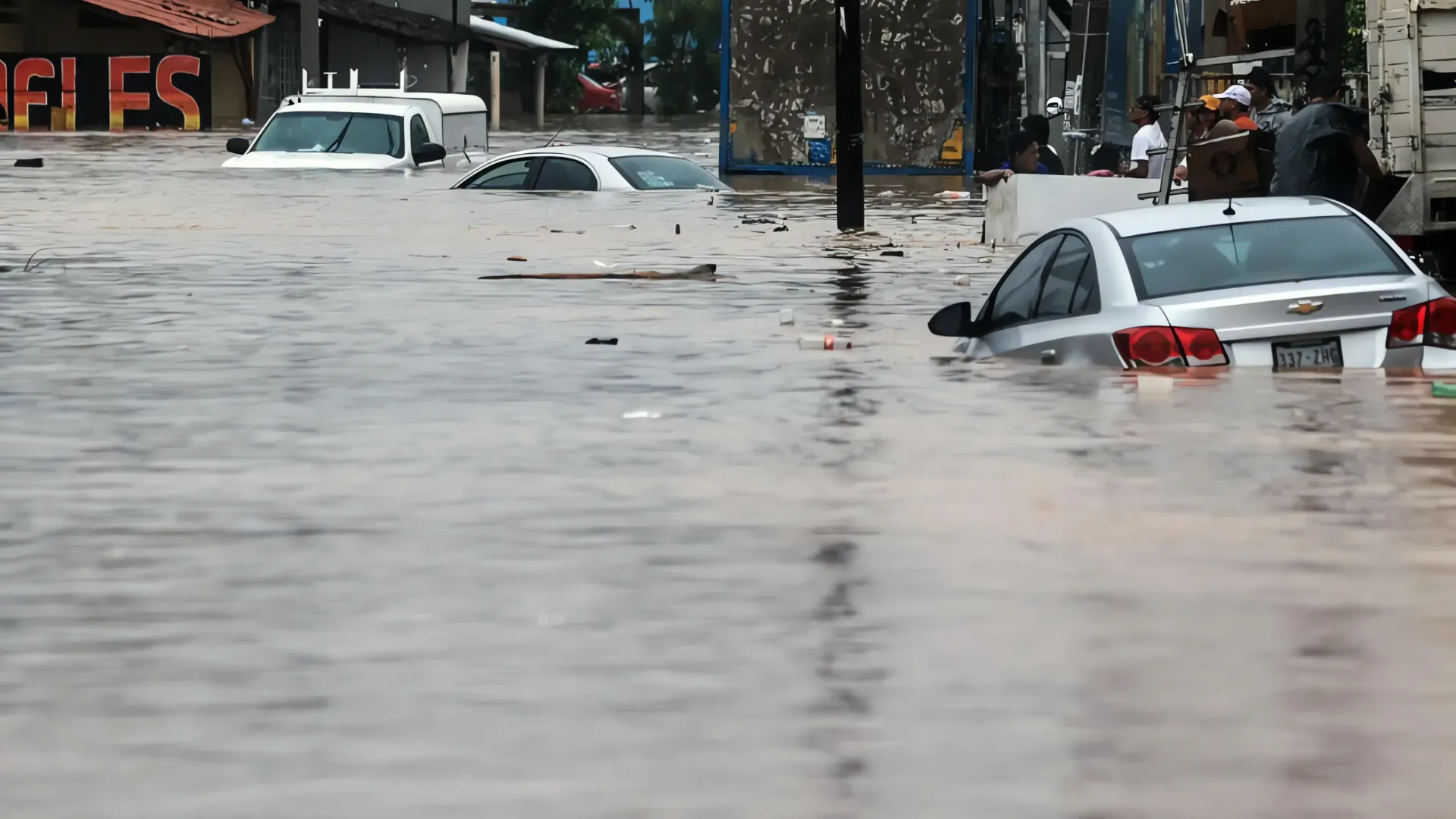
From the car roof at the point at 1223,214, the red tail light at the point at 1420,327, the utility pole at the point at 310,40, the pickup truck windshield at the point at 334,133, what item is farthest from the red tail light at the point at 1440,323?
the utility pole at the point at 310,40

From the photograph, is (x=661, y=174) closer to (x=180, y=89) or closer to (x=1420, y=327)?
(x=1420, y=327)

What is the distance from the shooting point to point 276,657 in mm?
6926

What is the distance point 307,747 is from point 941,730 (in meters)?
1.34

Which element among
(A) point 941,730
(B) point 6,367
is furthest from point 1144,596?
(B) point 6,367

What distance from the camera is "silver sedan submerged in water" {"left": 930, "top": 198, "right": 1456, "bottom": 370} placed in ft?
36.9

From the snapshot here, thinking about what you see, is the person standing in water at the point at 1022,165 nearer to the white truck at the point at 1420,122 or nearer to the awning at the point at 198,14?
the white truck at the point at 1420,122

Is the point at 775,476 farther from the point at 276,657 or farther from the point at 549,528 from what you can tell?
the point at 276,657

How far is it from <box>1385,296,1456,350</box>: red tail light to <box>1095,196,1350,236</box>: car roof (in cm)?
69

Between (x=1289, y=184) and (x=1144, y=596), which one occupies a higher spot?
(x=1289, y=184)

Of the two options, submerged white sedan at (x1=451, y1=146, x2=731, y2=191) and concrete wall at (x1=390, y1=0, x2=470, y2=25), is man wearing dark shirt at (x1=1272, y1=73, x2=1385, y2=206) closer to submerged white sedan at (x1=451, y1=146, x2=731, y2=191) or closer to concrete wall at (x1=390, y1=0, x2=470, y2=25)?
submerged white sedan at (x1=451, y1=146, x2=731, y2=191)

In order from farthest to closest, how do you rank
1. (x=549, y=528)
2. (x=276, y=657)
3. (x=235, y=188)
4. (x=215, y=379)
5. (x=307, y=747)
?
(x=235, y=188), (x=215, y=379), (x=549, y=528), (x=276, y=657), (x=307, y=747)

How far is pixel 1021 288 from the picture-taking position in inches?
522

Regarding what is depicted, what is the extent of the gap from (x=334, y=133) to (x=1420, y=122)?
15.6 metres

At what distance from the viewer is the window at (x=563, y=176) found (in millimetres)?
28719
